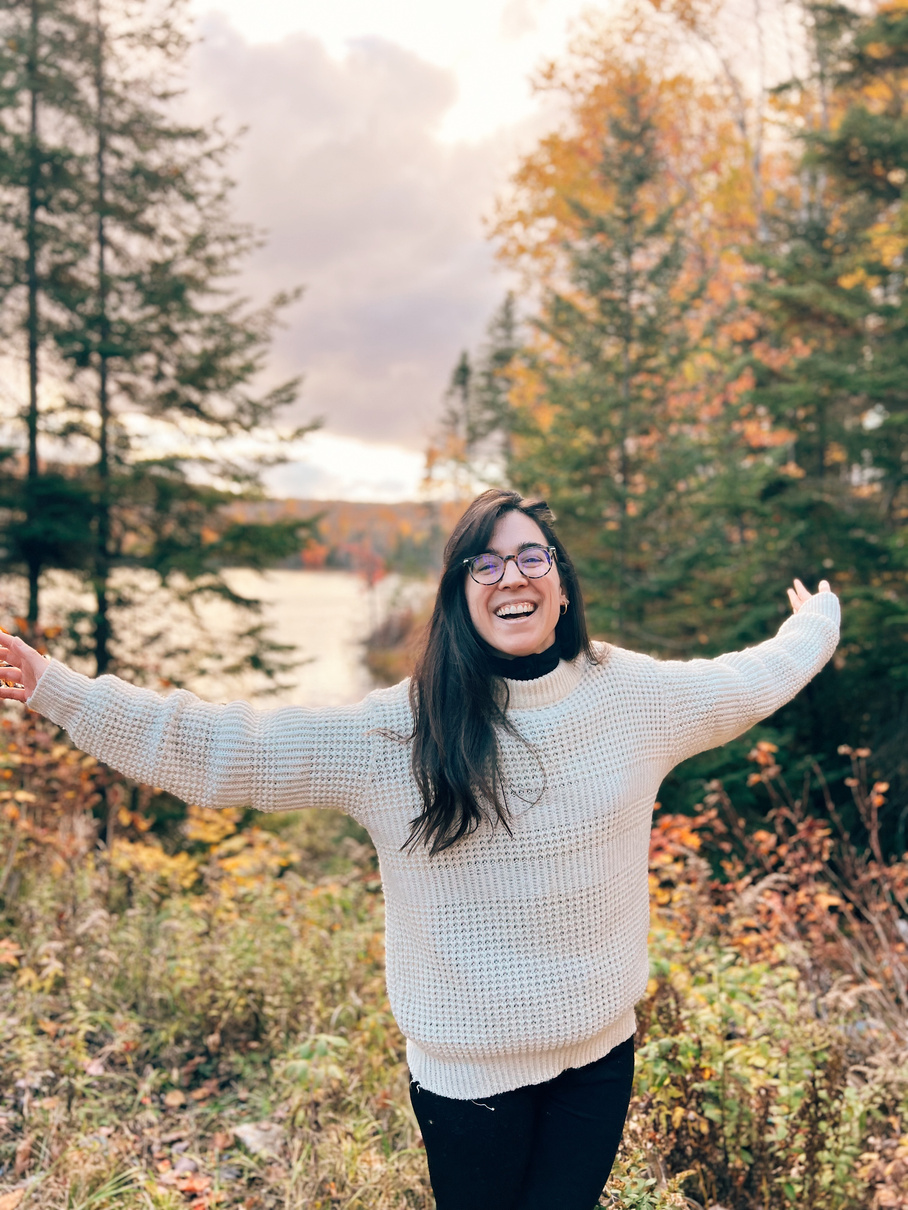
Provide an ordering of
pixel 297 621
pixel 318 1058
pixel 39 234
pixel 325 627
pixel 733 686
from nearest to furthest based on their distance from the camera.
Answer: pixel 733 686
pixel 318 1058
pixel 39 234
pixel 325 627
pixel 297 621

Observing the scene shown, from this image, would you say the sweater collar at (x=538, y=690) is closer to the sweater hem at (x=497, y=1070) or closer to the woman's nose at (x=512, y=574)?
the woman's nose at (x=512, y=574)

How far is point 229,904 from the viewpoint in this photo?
408cm

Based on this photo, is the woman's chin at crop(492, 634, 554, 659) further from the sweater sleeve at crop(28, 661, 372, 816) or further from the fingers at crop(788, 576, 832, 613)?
the fingers at crop(788, 576, 832, 613)

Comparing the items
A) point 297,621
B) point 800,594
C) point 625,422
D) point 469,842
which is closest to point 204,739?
point 469,842

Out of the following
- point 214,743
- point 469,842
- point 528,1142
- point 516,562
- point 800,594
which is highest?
point 516,562

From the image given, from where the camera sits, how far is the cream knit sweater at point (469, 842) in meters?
1.67

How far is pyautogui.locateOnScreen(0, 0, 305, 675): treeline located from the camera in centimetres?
915

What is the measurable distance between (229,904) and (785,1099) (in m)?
2.59

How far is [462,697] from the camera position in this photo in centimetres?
176

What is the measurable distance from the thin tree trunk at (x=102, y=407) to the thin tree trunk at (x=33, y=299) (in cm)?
62

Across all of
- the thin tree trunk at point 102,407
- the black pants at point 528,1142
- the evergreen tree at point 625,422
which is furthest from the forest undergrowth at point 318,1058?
the thin tree trunk at point 102,407

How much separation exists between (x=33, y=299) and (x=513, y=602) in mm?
9480

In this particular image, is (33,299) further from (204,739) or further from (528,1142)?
(528,1142)

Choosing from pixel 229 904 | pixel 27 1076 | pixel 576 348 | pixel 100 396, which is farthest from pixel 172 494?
pixel 27 1076
